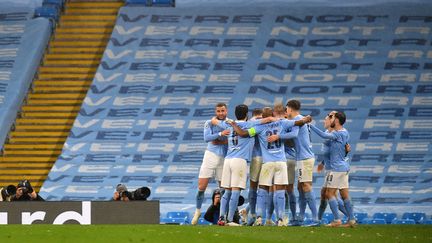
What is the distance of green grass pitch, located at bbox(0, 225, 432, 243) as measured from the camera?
1650cm

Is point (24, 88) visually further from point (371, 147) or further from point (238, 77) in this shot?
point (371, 147)

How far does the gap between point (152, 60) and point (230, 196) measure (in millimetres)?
13675

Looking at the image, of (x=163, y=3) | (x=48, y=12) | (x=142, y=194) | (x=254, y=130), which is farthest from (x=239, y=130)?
(x=48, y=12)

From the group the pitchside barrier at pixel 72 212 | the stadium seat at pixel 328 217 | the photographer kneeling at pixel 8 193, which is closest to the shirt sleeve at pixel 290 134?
the pitchside barrier at pixel 72 212

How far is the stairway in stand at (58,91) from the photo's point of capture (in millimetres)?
31641

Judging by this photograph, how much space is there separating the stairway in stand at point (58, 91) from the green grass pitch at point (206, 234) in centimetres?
1255

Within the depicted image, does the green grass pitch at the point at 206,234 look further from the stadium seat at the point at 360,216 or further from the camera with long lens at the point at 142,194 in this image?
the stadium seat at the point at 360,216

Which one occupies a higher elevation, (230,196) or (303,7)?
(303,7)

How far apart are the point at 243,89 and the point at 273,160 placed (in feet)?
40.8

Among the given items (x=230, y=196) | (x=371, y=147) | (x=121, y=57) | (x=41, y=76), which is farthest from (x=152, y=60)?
(x=230, y=196)

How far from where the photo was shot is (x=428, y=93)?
32281 mm

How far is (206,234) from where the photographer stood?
17.2 m

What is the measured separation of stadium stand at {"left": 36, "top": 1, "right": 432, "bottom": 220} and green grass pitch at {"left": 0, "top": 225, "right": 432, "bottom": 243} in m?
9.98

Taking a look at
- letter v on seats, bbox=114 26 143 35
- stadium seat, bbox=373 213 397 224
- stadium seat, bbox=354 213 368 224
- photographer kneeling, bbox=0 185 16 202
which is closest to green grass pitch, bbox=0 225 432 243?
photographer kneeling, bbox=0 185 16 202
